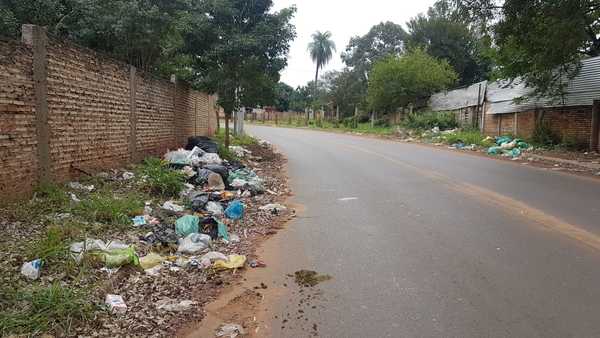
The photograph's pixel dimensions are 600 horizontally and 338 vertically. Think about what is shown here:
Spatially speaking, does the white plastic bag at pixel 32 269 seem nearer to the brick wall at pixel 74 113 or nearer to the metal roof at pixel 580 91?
the brick wall at pixel 74 113

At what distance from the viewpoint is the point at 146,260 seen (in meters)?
5.26

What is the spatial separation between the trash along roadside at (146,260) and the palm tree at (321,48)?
240 feet

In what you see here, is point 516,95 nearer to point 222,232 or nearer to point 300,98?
point 222,232

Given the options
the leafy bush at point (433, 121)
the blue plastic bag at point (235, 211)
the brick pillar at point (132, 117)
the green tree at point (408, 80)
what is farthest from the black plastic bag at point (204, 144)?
the green tree at point (408, 80)

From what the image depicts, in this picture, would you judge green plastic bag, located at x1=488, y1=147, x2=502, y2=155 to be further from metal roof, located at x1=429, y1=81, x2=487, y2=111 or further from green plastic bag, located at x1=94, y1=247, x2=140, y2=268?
green plastic bag, located at x1=94, y1=247, x2=140, y2=268

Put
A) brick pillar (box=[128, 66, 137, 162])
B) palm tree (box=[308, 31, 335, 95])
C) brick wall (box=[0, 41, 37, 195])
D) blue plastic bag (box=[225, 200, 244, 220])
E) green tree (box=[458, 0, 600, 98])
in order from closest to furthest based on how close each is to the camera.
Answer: brick wall (box=[0, 41, 37, 195]) < blue plastic bag (box=[225, 200, 244, 220]) < brick pillar (box=[128, 66, 137, 162]) < green tree (box=[458, 0, 600, 98]) < palm tree (box=[308, 31, 335, 95])

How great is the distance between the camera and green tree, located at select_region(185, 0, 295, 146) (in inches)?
636

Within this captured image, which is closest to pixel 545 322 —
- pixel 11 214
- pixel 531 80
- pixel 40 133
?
pixel 11 214

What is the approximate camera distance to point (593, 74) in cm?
1812

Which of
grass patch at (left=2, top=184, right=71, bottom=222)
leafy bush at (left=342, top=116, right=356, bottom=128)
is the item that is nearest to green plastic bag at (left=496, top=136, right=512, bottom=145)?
grass patch at (left=2, top=184, right=71, bottom=222)

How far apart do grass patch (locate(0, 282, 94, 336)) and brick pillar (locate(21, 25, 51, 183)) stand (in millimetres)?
3557

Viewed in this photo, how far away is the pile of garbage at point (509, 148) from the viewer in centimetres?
1869

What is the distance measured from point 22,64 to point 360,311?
5951 millimetres

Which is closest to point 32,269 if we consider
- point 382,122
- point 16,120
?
point 16,120
